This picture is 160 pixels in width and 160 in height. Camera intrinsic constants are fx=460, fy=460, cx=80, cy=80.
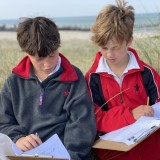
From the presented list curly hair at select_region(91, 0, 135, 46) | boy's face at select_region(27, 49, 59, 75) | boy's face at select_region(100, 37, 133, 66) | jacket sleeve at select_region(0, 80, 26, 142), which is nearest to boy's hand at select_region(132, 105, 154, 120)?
boy's face at select_region(100, 37, 133, 66)

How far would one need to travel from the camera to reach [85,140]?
3252 mm

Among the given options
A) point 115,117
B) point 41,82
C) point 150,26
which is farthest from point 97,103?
point 150,26

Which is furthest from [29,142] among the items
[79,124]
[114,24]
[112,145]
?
[114,24]

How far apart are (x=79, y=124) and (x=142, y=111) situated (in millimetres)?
465

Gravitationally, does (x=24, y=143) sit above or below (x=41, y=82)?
below

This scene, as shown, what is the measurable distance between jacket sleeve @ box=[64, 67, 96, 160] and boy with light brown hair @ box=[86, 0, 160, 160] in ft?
0.44

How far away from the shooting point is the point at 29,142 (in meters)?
3.12

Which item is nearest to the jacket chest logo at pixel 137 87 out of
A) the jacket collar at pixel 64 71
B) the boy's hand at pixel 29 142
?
the jacket collar at pixel 64 71

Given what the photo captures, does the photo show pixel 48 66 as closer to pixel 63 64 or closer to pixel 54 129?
pixel 63 64

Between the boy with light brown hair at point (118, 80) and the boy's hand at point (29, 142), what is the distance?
1.73 feet

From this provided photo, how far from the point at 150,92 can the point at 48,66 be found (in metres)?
0.87

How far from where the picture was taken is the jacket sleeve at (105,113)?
11.0 feet

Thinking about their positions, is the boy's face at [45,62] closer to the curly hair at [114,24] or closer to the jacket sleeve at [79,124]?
the jacket sleeve at [79,124]

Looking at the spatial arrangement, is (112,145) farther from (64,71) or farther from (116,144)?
(64,71)
